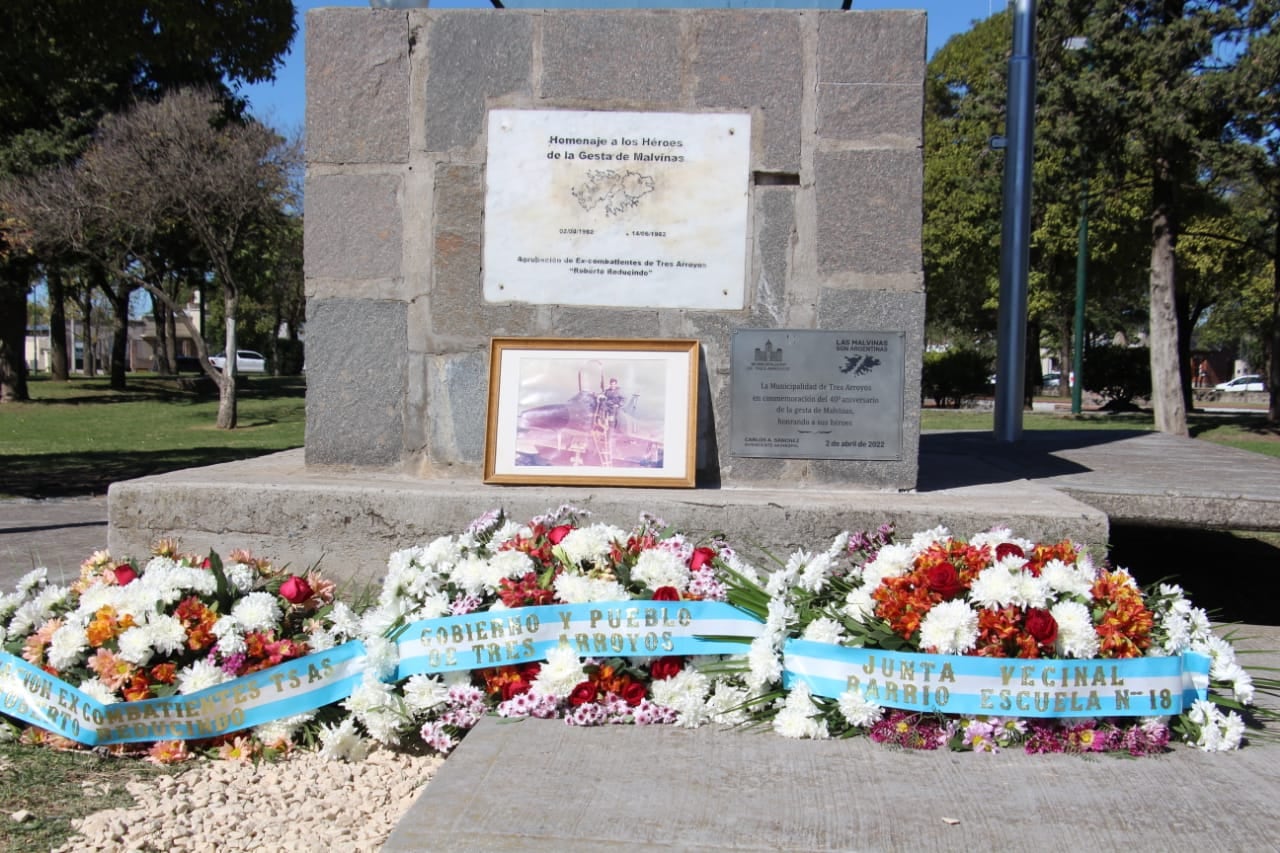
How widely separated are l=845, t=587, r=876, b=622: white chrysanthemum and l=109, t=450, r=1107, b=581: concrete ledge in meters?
0.71

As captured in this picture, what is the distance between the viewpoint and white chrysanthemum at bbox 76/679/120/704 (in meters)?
3.35

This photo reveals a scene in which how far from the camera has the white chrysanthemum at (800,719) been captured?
322 cm

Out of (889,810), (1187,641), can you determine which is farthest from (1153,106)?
(889,810)

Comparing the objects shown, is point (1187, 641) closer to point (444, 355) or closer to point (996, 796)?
point (996, 796)

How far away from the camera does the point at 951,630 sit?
3.19 m

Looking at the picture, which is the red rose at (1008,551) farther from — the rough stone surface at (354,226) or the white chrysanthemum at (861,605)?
the rough stone surface at (354,226)

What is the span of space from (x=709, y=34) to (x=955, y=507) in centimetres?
218

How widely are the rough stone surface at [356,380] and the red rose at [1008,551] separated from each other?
257cm

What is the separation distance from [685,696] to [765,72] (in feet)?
8.65

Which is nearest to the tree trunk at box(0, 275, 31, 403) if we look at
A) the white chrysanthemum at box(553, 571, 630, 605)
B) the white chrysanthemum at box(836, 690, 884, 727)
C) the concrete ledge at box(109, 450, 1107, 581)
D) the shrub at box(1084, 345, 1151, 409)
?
the concrete ledge at box(109, 450, 1107, 581)

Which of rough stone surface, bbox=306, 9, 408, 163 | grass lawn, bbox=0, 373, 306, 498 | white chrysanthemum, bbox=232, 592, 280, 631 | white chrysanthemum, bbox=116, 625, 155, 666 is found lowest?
grass lawn, bbox=0, 373, 306, 498

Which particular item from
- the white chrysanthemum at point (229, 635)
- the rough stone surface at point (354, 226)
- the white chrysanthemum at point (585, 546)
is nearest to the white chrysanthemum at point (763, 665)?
the white chrysanthemum at point (585, 546)

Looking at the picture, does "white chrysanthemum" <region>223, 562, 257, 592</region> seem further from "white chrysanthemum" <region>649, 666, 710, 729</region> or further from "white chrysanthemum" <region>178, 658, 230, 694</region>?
"white chrysanthemum" <region>649, 666, 710, 729</region>

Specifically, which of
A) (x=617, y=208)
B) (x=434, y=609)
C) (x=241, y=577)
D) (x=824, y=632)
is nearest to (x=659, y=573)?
(x=824, y=632)
